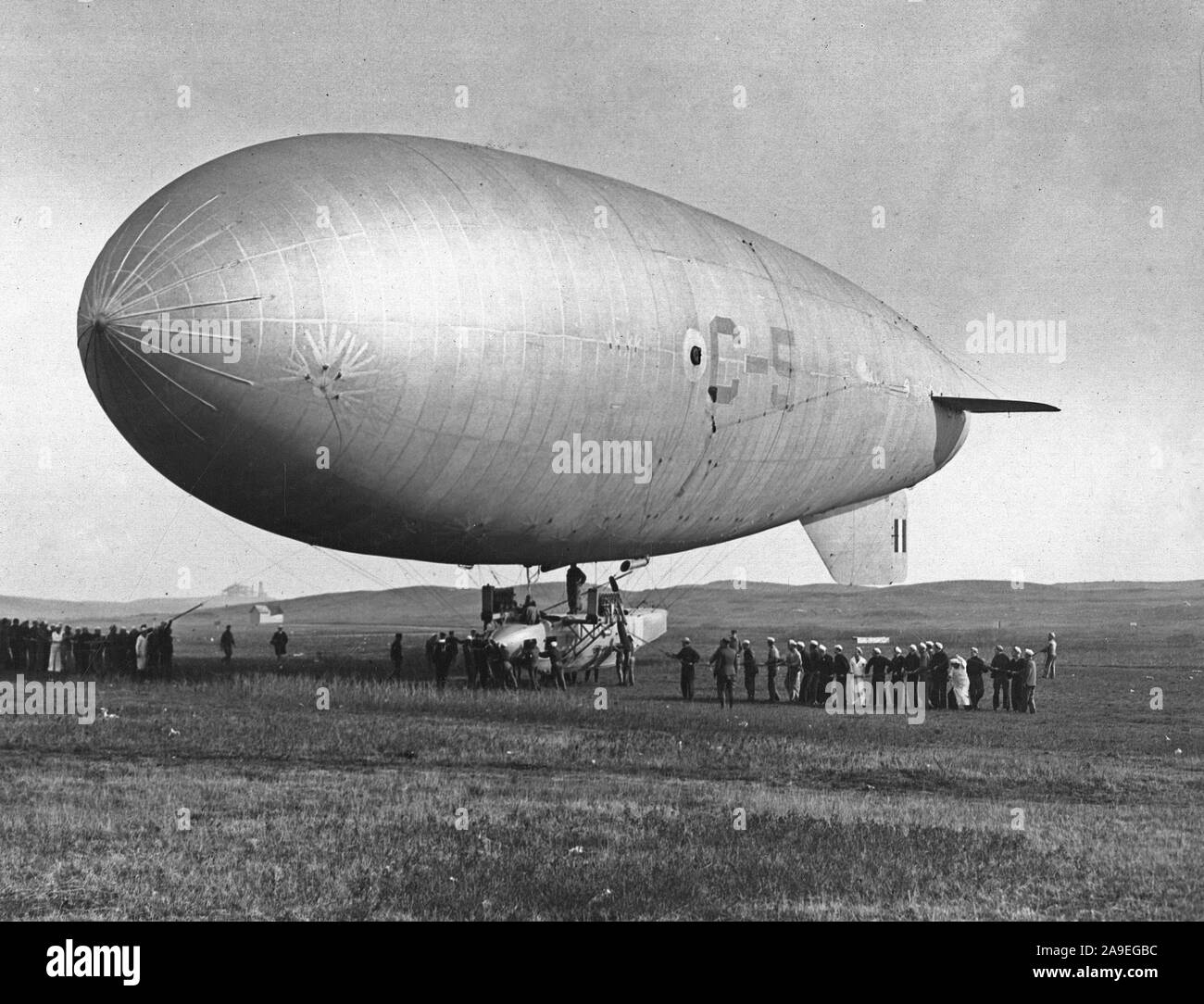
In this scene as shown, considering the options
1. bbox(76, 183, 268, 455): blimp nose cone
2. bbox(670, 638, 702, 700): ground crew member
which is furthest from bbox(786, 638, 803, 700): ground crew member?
bbox(76, 183, 268, 455): blimp nose cone

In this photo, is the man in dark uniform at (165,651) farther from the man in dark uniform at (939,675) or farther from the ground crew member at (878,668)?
the man in dark uniform at (939,675)

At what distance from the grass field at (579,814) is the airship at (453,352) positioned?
326 centimetres

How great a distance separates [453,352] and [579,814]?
6601mm

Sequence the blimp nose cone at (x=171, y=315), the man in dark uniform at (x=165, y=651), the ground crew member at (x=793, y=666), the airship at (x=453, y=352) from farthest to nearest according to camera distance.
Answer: the man in dark uniform at (x=165, y=651), the ground crew member at (x=793, y=666), the airship at (x=453, y=352), the blimp nose cone at (x=171, y=315)

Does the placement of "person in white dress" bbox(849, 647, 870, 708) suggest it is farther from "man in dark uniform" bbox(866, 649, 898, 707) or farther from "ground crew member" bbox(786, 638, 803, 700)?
"ground crew member" bbox(786, 638, 803, 700)

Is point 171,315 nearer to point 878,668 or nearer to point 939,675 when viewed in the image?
point 939,675

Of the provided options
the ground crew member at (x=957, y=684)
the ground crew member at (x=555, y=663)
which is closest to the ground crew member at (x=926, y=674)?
the ground crew member at (x=957, y=684)

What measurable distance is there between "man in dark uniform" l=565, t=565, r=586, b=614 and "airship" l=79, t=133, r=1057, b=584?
3308 millimetres

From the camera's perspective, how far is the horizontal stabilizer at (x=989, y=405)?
25297mm

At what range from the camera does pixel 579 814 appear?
11.2 metres

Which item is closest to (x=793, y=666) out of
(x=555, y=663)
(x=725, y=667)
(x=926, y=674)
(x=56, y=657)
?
(x=926, y=674)

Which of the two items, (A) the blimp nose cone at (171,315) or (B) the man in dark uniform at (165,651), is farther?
(B) the man in dark uniform at (165,651)
